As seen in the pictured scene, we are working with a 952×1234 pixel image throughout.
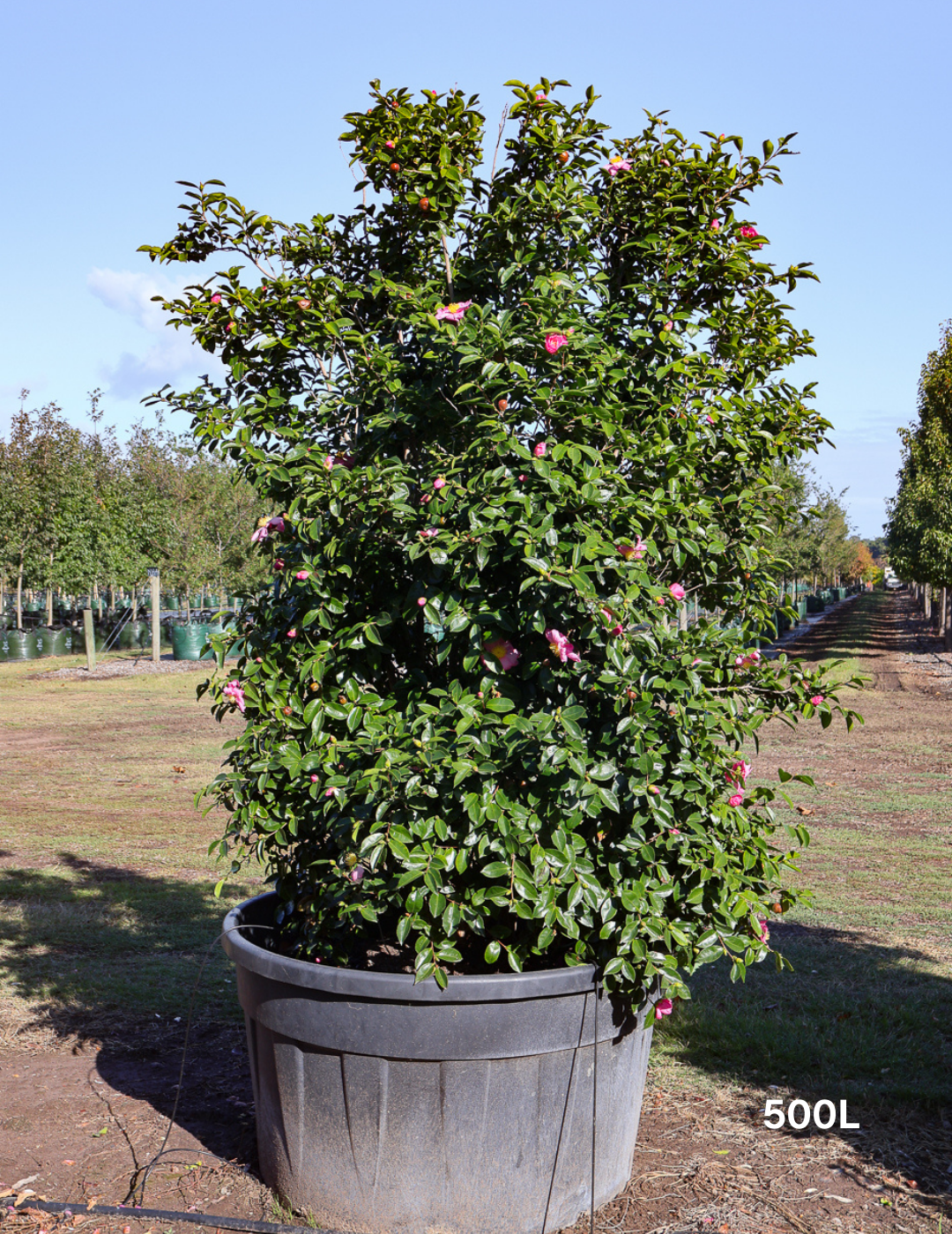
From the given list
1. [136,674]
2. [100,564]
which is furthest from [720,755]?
[100,564]

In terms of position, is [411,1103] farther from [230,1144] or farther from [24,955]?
[24,955]

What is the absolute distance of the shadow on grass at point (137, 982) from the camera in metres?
3.48

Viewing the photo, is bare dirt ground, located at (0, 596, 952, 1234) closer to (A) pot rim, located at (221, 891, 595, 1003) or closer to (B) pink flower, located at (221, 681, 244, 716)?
(A) pot rim, located at (221, 891, 595, 1003)

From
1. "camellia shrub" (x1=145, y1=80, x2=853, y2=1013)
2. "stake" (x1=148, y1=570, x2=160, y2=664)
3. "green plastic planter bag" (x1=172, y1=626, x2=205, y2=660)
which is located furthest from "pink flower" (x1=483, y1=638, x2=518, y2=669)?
"green plastic planter bag" (x1=172, y1=626, x2=205, y2=660)

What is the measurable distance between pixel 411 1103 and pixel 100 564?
26422 millimetres

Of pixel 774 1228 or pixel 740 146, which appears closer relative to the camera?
pixel 774 1228

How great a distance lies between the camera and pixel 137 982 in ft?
14.5

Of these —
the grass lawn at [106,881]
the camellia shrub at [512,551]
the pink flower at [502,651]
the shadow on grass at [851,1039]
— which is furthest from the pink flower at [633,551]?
the grass lawn at [106,881]

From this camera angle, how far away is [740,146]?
9.80 ft

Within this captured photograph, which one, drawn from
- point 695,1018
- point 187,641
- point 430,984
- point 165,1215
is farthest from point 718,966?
point 187,641

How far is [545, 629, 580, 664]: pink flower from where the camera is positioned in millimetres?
2465

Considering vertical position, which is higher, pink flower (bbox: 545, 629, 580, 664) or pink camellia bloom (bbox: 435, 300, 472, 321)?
pink camellia bloom (bbox: 435, 300, 472, 321)

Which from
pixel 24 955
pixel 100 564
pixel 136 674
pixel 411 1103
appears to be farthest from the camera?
pixel 100 564

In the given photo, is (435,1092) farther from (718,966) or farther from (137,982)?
(718,966)
